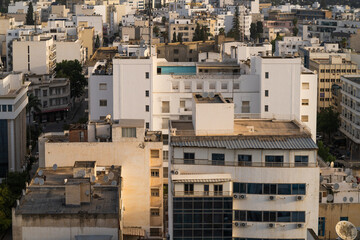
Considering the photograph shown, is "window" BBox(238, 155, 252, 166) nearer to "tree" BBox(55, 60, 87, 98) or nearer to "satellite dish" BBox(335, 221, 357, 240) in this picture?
"satellite dish" BBox(335, 221, 357, 240)

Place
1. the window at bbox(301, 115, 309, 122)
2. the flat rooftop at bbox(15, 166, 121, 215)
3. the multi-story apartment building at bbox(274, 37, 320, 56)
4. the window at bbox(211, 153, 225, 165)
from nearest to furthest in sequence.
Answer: the window at bbox(211, 153, 225, 165) < the flat rooftop at bbox(15, 166, 121, 215) < the window at bbox(301, 115, 309, 122) < the multi-story apartment building at bbox(274, 37, 320, 56)

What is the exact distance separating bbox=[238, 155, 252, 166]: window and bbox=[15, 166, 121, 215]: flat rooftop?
748 centimetres

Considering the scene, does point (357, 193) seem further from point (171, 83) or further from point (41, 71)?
point (41, 71)

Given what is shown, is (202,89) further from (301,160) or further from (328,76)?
(328,76)

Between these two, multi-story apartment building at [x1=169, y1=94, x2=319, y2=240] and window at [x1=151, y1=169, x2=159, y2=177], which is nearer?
multi-story apartment building at [x1=169, y1=94, x2=319, y2=240]

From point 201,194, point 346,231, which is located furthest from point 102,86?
point 346,231

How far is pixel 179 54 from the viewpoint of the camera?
86312 millimetres

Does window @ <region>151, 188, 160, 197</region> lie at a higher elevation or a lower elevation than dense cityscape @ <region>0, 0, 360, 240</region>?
lower

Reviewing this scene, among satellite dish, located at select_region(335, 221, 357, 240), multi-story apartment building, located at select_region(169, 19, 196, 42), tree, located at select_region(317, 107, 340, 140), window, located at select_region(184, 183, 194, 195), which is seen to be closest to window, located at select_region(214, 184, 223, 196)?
window, located at select_region(184, 183, 194, 195)

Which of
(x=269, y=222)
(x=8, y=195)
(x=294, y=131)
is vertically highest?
(x=294, y=131)

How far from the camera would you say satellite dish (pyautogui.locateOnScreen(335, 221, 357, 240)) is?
21.8 m

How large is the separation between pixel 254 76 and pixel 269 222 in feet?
85.0

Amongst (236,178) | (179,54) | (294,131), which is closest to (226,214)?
(236,178)

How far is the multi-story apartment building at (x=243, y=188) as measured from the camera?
25859mm
